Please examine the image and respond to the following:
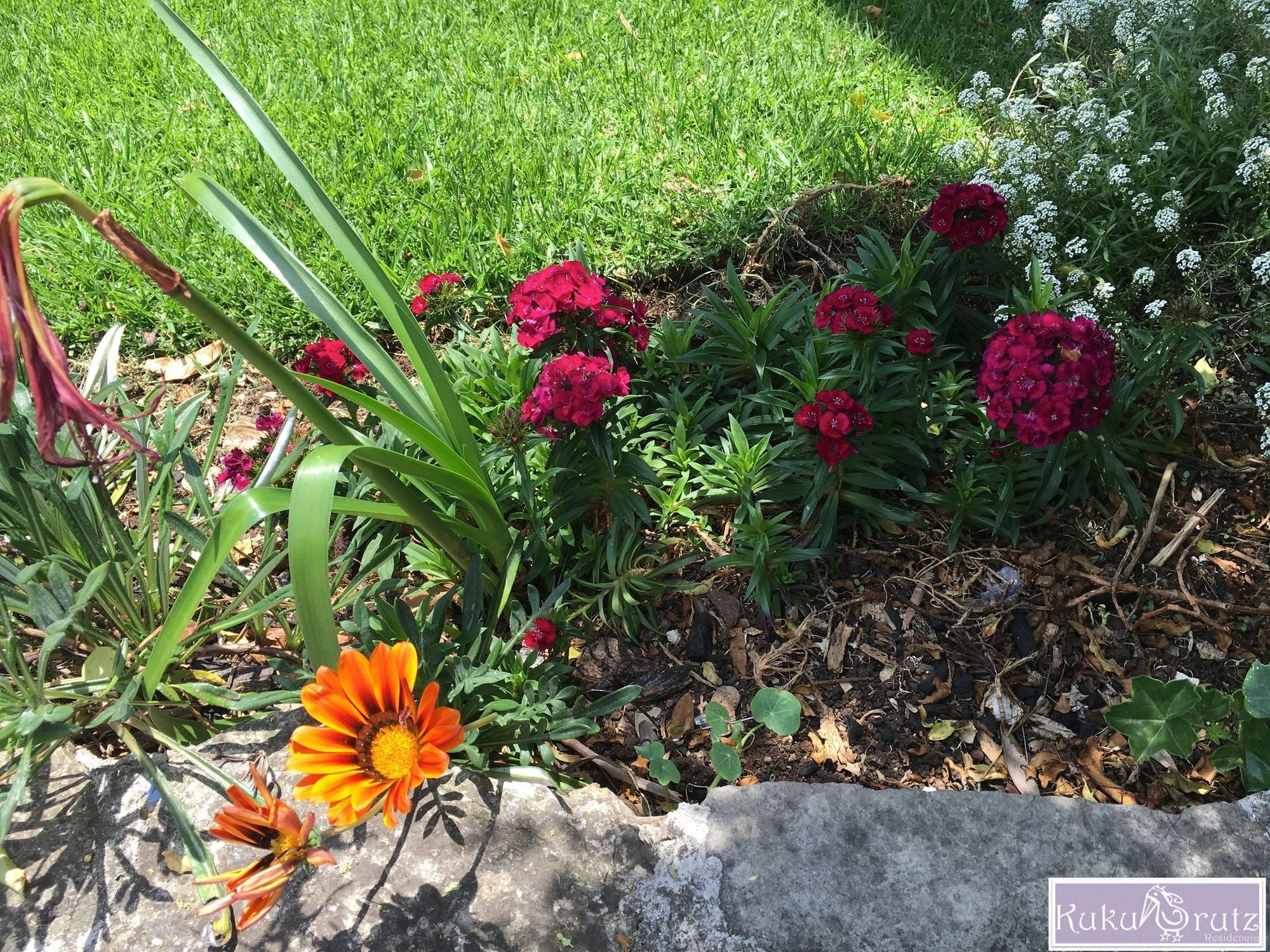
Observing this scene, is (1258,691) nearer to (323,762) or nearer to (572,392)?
(572,392)

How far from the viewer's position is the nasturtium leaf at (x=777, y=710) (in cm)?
215

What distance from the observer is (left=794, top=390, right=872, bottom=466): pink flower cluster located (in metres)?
2.29

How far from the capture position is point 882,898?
1648 mm

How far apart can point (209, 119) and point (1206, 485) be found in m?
4.12

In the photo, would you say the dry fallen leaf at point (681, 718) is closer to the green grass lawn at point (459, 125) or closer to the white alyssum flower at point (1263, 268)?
the green grass lawn at point (459, 125)

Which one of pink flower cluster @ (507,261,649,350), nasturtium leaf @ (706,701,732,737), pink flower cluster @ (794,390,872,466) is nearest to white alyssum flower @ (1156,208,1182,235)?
pink flower cluster @ (794,390,872,466)

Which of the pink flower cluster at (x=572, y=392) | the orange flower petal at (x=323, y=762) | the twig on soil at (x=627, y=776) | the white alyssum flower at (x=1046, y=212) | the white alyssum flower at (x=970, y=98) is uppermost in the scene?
the white alyssum flower at (x=970, y=98)

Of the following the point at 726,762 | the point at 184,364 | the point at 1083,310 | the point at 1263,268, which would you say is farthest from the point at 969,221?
the point at 184,364

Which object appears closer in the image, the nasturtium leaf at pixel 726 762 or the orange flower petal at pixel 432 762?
the orange flower petal at pixel 432 762

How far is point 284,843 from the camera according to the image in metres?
1.45

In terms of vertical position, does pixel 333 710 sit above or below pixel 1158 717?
below

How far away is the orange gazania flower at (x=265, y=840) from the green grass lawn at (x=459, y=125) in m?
2.17

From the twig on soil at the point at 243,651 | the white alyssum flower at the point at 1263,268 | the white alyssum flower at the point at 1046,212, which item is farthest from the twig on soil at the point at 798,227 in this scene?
the twig on soil at the point at 243,651

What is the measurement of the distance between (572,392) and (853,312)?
2.68 ft
